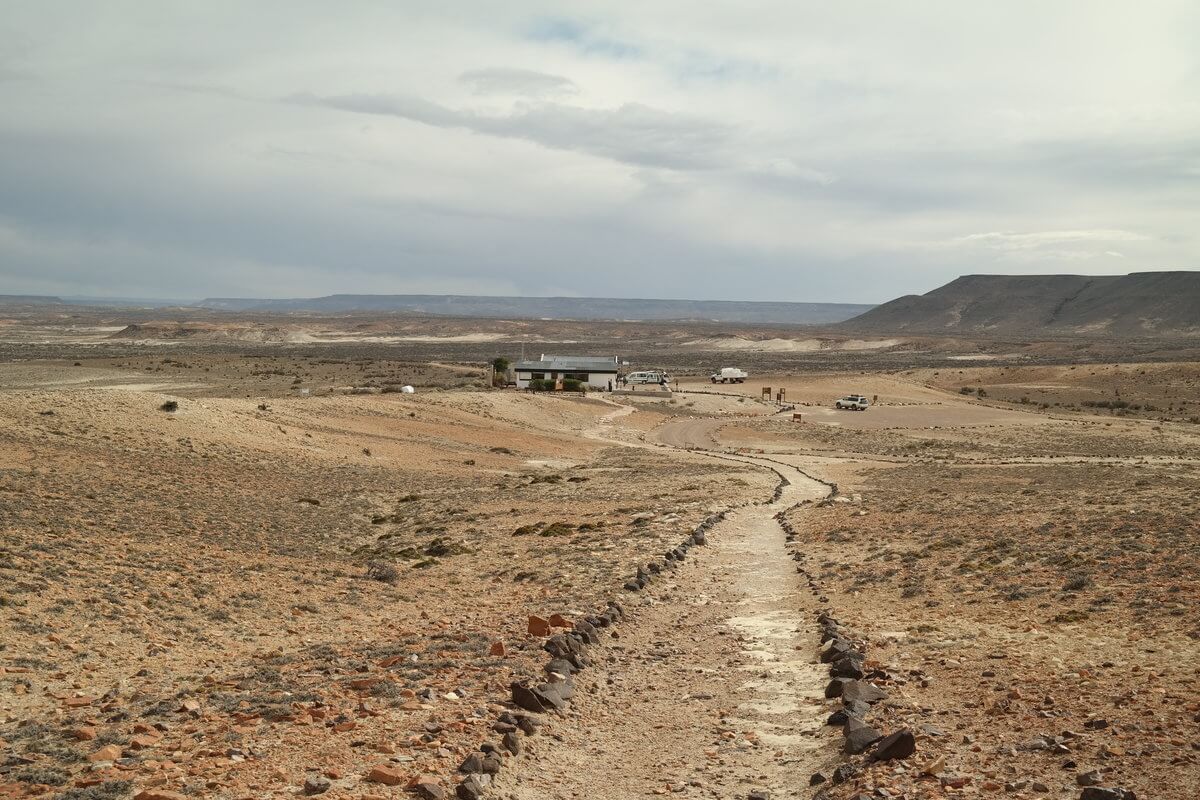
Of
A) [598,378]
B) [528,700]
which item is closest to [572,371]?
[598,378]

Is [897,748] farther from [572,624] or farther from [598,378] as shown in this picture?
[598,378]

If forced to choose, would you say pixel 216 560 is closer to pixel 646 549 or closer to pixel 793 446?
pixel 646 549

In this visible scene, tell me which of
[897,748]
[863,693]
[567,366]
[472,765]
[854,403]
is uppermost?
[567,366]

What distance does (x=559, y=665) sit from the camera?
36.6 ft

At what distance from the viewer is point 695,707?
10.7 meters

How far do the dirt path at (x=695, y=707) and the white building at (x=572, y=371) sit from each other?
220ft

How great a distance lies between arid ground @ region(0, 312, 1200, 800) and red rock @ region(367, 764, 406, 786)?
0.10ft

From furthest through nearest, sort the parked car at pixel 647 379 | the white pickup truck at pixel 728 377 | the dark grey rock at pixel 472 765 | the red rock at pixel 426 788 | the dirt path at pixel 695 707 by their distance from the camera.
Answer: the white pickup truck at pixel 728 377
the parked car at pixel 647 379
the dirt path at pixel 695 707
the dark grey rock at pixel 472 765
the red rock at pixel 426 788

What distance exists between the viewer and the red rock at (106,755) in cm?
816

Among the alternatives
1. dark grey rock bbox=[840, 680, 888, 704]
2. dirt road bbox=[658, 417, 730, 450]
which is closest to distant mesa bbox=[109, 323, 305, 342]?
dirt road bbox=[658, 417, 730, 450]

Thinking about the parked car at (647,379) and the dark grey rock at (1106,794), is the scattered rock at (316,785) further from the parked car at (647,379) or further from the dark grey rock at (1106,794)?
the parked car at (647,379)

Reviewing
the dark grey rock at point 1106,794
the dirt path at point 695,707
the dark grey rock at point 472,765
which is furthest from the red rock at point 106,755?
the dark grey rock at point 1106,794

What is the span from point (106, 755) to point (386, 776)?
98.2 inches

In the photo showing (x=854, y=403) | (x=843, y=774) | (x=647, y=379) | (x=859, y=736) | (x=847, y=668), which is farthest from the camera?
(x=647, y=379)
